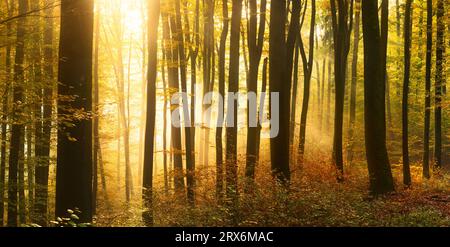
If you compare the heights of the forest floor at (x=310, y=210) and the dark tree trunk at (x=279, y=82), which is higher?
the dark tree trunk at (x=279, y=82)

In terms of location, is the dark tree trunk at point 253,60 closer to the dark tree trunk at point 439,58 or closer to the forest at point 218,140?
the forest at point 218,140

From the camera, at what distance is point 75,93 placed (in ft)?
23.1

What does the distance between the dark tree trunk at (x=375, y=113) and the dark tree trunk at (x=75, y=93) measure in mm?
9435

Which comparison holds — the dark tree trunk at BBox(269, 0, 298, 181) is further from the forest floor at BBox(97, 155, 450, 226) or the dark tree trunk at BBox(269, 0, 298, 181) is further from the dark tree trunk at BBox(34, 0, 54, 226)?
the dark tree trunk at BBox(34, 0, 54, 226)

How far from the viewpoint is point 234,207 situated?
32.3 ft

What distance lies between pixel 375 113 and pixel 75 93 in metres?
9.67

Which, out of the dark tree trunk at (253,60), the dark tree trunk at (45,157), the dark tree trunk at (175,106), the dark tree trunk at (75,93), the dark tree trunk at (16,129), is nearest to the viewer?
the dark tree trunk at (75,93)

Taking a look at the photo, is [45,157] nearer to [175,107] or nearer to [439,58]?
[175,107]

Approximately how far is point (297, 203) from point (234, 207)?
141 centimetres

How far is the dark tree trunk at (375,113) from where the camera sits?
13.5m

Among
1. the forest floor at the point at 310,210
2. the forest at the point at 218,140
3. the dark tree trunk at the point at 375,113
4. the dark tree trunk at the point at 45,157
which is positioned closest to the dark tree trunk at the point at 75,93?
the forest at the point at 218,140

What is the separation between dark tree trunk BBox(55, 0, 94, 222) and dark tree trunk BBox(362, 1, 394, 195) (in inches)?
371
